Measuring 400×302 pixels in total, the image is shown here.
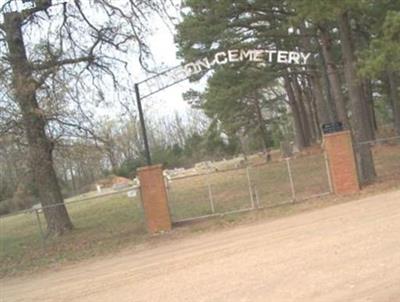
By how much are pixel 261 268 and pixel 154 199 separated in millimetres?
8810

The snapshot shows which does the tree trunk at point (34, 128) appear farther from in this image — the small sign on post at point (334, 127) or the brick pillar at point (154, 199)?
the small sign on post at point (334, 127)

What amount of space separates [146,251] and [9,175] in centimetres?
1053

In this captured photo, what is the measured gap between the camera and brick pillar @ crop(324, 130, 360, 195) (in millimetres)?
20625

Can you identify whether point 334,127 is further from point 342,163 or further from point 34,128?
Result: point 34,128

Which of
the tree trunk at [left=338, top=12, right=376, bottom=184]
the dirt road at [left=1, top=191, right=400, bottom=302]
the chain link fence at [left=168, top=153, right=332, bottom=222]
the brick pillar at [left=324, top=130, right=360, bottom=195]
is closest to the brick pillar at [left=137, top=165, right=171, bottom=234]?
the chain link fence at [left=168, top=153, right=332, bottom=222]

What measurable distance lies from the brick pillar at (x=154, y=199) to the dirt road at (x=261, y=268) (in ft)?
7.32

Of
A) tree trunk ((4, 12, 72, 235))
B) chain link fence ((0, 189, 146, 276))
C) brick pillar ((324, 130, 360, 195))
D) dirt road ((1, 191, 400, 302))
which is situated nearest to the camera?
dirt road ((1, 191, 400, 302))

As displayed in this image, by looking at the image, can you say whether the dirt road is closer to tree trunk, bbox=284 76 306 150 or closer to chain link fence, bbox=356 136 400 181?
chain link fence, bbox=356 136 400 181

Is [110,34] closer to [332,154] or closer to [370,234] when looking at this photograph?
[332,154]

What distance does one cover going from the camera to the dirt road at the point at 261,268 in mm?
8555

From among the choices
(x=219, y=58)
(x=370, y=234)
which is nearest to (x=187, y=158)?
(x=219, y=58)

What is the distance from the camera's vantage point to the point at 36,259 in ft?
58.2

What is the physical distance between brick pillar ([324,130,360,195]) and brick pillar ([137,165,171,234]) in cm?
543

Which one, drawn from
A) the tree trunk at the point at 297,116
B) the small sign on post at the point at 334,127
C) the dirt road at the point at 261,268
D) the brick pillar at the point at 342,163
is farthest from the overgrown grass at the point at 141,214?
the tree trunk at the point at 297,116
